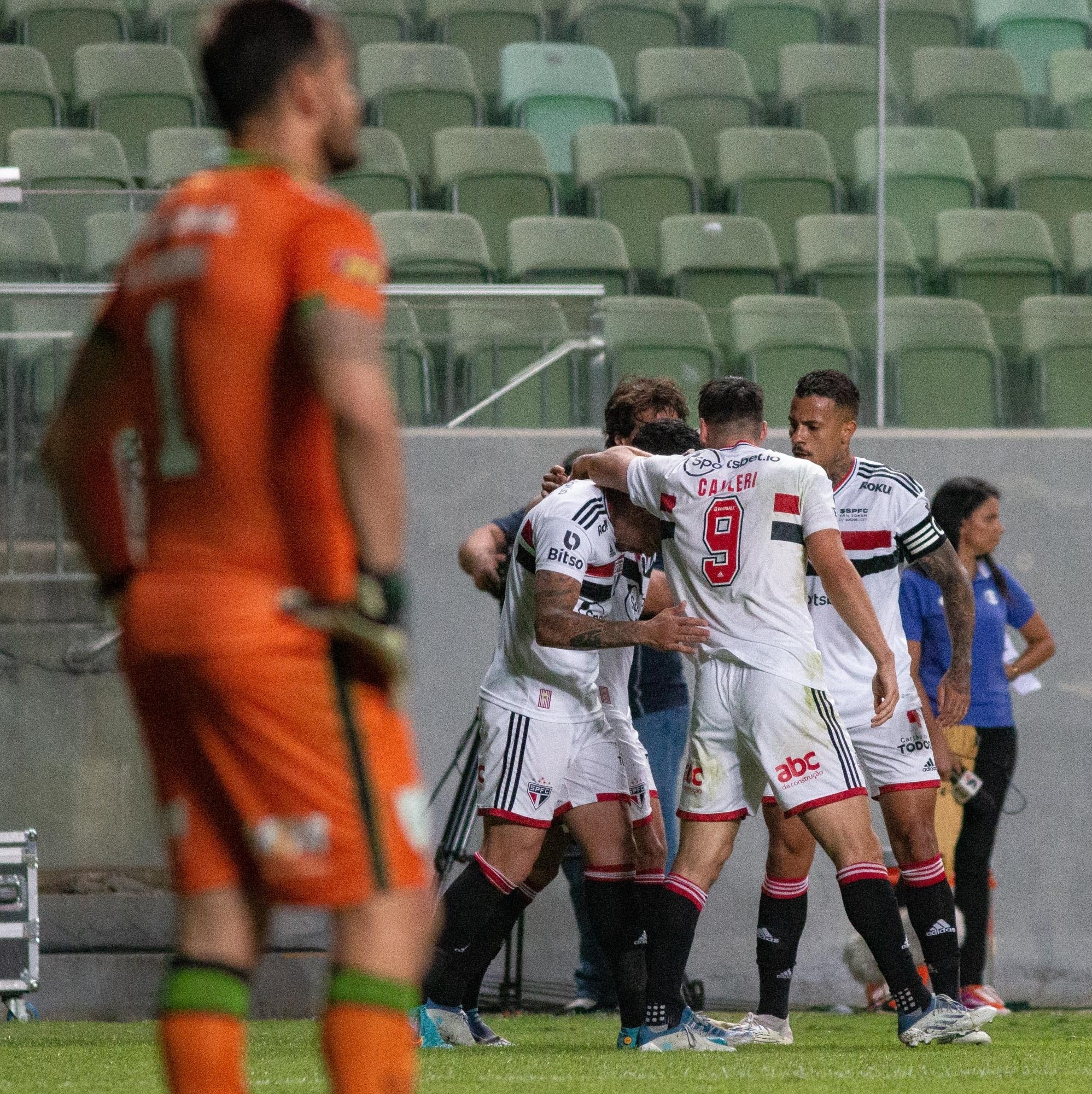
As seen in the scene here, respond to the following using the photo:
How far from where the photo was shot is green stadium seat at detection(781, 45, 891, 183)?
9789 mm

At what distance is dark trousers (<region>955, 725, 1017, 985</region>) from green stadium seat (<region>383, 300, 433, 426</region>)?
2867 millimetres

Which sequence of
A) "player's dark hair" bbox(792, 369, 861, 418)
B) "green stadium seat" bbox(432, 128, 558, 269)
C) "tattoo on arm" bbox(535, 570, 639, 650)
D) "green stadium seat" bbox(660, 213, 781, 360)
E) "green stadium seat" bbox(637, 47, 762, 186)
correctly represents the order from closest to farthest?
1. "tattoo on arm" bbox(535, 570, 639, 650)
2. "player's dark hair" bbox(792, 369, 861, 418)
3. "green stadium seat" bbox(660, 213, 781, 360)
4. "green stadium seat" bbox(432, 128, 558, 269)
5. "green stadium seat" bbox(637, 47, 762, 186)

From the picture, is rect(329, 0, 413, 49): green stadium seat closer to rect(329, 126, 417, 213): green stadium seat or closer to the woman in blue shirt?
rect(329, 126, 417, 213): green stadium seat

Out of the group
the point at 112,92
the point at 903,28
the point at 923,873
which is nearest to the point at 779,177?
the point at 903,28

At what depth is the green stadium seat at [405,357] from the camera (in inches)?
325

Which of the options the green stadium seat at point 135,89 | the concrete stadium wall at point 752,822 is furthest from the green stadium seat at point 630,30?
the concrete stadium wall at point 752,822

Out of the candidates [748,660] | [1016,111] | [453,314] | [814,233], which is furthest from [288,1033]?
[1016,111]

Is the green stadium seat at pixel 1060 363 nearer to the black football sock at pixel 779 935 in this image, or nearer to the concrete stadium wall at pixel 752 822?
the concrete stadium wall at pixel 752 822

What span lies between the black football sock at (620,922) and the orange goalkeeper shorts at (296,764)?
11.5 ft

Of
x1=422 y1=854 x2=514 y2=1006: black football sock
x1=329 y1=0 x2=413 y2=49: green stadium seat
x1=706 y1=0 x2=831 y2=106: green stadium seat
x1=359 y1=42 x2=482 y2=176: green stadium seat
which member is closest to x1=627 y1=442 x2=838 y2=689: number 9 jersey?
x1=422 y1=854 x2=514 y2=1006: black football sock

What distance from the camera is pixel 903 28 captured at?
9945mm

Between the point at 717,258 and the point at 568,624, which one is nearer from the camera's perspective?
the point at 568,624

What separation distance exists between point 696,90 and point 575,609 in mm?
5745

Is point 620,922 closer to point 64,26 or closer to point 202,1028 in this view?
point 202,1028
